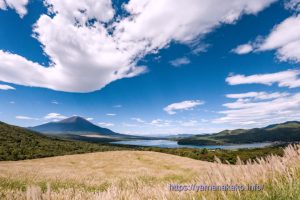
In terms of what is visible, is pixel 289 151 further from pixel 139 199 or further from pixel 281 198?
pixel 139 199

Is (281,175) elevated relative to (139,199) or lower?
elevated

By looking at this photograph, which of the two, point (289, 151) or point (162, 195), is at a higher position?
point (289, 151)

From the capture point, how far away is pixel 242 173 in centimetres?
376

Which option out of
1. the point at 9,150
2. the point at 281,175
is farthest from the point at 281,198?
the point at 9,150

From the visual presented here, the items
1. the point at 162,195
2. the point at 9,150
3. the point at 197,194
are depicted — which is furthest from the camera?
the point at 9,150

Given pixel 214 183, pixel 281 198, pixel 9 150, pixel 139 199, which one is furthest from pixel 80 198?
pixel 9 150

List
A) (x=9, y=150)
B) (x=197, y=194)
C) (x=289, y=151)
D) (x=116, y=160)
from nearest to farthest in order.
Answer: (x=197, y=194), (x=289, y=151), (x=116, y=160), (x=9, y=150)

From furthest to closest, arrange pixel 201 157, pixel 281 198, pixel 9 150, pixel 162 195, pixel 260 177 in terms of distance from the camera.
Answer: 1. pixel 9 150
2. pixel 201 157
3. pixel 260 177
4. pixel 162 195
5. pixel 281 198

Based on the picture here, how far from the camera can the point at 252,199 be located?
2936 millimetres

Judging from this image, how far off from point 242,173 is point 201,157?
100529 mm

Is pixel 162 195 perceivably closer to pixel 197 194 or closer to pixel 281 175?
pixel 197 194

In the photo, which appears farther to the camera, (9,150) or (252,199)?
(9,150)

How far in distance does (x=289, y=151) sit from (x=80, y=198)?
12.0ft

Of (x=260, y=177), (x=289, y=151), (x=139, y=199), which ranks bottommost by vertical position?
(x=139, y=199)
